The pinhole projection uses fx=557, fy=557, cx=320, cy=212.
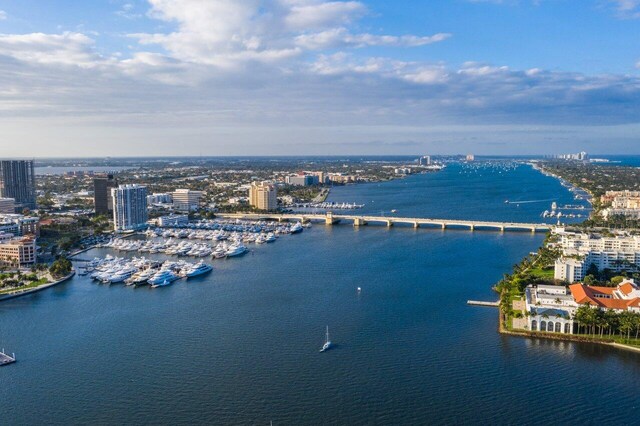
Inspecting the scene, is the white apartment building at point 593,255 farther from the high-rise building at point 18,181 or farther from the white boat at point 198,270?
the high-rise building at point 18,181

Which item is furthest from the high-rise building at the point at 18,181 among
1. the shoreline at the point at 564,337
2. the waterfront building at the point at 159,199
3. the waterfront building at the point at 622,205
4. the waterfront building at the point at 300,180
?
the waterfront building at the point at 622,205

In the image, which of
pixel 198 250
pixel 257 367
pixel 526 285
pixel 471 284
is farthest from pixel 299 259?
pixel 257 367

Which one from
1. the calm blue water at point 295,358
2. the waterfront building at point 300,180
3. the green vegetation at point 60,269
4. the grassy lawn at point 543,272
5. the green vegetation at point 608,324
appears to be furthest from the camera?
the waterfront building at point 300,180

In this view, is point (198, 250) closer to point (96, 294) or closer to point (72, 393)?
→ point (96, 294)

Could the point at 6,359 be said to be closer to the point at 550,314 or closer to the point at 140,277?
the point at 140,277

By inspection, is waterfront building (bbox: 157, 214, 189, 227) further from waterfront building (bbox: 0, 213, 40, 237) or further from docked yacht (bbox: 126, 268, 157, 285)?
docked yacht (bbox: 126, 268, 157, 285)

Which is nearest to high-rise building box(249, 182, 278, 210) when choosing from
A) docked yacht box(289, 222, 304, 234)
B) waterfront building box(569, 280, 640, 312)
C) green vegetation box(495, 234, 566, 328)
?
docked yacht box(289, 222, 304, 234)
